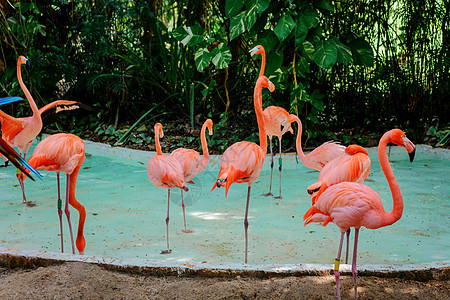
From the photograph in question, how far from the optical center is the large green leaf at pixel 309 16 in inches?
215

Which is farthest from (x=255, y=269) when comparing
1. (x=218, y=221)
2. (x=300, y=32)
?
(x=300, y=32)

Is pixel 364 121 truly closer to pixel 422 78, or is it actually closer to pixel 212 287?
pixel 422 78

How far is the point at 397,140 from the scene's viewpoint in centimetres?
250

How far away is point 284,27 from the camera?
5.38 meters

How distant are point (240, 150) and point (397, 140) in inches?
44.7

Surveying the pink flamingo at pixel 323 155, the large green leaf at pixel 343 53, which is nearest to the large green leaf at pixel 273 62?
the large green leaf at pixel 343 53

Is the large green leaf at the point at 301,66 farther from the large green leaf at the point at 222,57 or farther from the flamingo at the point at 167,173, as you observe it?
the flamingo at the point at 167,173

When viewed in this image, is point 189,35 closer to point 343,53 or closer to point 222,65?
point 222,65

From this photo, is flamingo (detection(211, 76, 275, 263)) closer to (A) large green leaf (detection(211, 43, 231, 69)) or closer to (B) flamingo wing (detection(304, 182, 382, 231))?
(B) flamingo wing (detection(304, 182, 382, 231))

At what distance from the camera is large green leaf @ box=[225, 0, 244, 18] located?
5547 millimetres

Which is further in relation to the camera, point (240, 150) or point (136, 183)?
point (136, 183)

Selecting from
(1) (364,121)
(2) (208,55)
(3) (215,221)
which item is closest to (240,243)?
(3) (215,221)

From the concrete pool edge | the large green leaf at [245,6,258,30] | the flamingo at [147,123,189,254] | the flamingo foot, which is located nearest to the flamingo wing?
the concrete pool edge

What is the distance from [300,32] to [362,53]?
887mm
